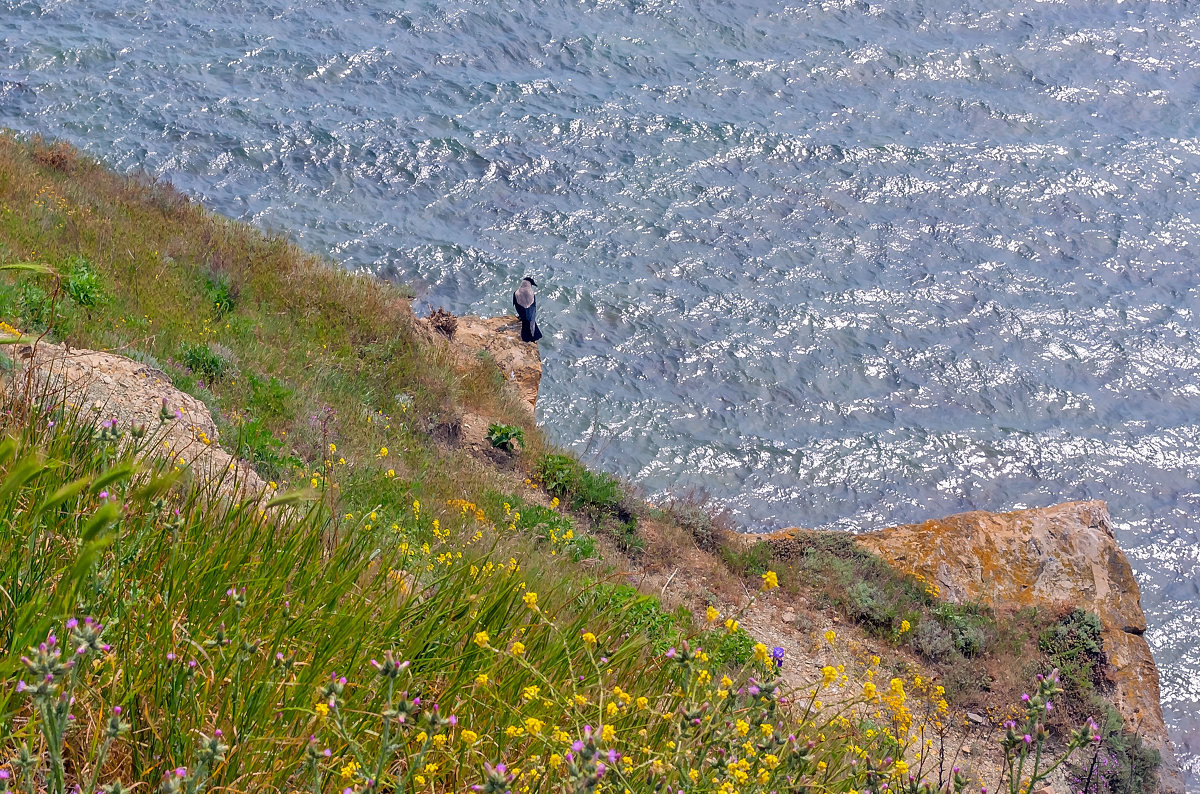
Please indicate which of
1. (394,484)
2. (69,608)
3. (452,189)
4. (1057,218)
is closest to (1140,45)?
(1057,218)

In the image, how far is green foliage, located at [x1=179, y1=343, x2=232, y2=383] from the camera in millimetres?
8098

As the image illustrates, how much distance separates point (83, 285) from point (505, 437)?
14.7ft

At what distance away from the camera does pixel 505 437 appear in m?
10.7

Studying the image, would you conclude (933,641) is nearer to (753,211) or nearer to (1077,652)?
(1077,652)

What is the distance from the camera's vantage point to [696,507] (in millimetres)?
11156

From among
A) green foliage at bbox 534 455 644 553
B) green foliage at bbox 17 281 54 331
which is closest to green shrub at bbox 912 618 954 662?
green foliage at bbox 534 455 644 553

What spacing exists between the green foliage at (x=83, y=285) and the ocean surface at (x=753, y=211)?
6429 mm

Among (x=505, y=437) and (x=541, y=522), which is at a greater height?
(x=541, y=522)

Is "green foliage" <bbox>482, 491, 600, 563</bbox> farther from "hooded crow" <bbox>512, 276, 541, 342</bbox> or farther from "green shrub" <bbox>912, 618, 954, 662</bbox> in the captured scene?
"hooded crow" <bbox>512, 276, 541, 342</bbox>

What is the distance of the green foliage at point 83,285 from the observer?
316 inches

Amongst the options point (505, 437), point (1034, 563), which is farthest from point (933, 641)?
point (505, 437)

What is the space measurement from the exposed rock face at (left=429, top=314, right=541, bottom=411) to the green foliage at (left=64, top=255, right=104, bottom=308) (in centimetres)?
490

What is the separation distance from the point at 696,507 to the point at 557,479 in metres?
1.78

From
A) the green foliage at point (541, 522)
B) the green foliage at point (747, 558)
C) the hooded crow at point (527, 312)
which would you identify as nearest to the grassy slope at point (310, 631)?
the green foliage at point (541, 522)
